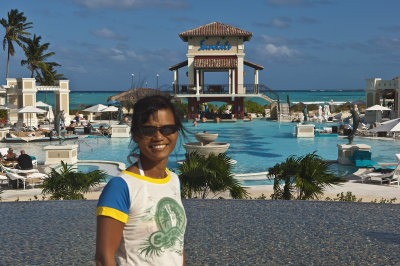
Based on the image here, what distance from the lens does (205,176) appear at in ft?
31.7

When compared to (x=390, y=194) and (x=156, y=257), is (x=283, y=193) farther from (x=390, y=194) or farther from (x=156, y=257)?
(x=156, y=257)

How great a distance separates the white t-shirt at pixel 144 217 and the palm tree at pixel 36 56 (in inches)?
2125

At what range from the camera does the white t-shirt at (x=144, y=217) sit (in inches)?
89.4

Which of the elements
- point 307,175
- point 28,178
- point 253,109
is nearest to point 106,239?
point 307,175

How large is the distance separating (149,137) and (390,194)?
10783 mm

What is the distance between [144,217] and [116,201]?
201 mm

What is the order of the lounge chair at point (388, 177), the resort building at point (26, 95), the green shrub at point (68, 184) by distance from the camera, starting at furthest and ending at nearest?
the resort building at point (26, 95) < the lounge chair at point (388, 177) < the green shrub at point (68, 184)

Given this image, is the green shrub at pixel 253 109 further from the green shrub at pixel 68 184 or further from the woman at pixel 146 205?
the woman at pixel 146 205

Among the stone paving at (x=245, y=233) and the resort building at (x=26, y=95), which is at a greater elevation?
the resort building at (x=26, y=95)

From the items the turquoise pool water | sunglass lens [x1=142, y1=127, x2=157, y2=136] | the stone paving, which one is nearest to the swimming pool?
the turquoise pool water

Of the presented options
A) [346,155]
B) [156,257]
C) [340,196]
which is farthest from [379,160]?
[156,257]

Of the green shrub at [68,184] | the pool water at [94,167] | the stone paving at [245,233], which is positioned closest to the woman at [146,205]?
the stone paving at [245,233]

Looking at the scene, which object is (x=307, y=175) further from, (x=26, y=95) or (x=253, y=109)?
(x=253, y=109)

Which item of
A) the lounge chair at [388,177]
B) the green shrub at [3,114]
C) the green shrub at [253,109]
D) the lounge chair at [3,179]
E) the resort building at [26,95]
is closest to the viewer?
the lounge chair at [388,177]
